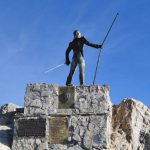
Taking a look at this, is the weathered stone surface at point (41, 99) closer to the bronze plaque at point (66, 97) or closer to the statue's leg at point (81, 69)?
the bronze plaque at point (66, 97)

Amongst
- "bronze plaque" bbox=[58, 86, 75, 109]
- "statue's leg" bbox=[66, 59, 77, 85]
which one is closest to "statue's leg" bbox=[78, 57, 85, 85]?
"statue's leg" bbox=[66, 59, 77, 85]

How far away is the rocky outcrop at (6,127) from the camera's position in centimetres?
1783

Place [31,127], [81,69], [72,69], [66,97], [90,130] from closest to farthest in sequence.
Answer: [90,130] < [31,127] < [66,97] < [81,69] < [72,69]

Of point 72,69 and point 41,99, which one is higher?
point 72,69

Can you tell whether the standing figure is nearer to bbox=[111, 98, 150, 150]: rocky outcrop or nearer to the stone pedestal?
the stone pedestal

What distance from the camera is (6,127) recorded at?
18.7 m

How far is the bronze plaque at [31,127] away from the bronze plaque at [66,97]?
2.61 ft

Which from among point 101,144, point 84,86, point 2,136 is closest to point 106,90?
point 84,86

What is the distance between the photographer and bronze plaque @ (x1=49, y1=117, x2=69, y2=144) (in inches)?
695

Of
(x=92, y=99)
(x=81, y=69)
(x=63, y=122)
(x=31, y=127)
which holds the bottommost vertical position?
(x=31, y=127)

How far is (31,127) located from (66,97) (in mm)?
1437

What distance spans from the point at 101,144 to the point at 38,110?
89.9 inches

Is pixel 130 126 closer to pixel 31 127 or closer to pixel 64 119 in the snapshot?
pixel 64 119

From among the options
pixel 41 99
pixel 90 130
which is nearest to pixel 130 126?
pixel 90 130
